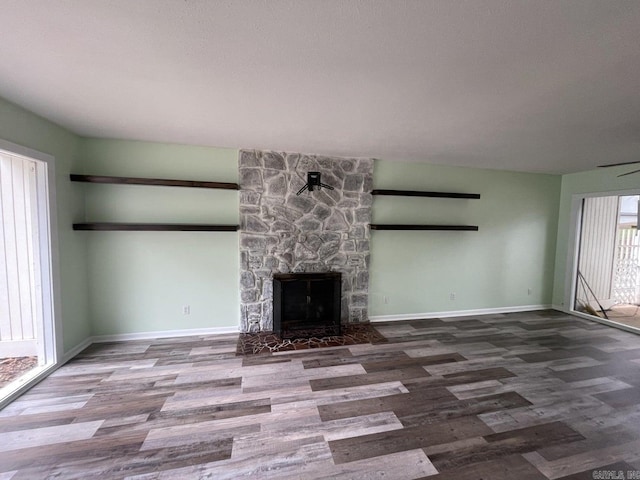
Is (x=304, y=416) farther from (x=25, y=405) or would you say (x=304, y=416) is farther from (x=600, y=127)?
(x=600, y=127)

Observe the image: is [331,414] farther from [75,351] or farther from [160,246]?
[75,351]

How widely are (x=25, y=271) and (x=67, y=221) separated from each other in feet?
2.32

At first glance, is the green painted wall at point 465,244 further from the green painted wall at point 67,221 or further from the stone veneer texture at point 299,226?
the green painted wall at point 67,221

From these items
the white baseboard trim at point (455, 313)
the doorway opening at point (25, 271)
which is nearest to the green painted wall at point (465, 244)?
the white baseboard trim at point (455, 313)

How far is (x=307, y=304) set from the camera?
3717 mm

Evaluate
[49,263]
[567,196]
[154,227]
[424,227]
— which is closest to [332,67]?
[154,227]

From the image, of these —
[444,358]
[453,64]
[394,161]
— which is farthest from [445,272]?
[453,64]

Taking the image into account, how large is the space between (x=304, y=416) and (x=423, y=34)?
2.69 m

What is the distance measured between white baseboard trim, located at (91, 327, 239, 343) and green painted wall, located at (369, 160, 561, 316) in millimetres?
2264

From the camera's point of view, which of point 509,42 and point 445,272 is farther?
point 445,272

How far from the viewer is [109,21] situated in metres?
1.33

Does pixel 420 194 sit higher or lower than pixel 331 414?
higher

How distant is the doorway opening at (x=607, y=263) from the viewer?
16.3 feet

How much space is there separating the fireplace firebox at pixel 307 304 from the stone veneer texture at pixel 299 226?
0.24 meters
